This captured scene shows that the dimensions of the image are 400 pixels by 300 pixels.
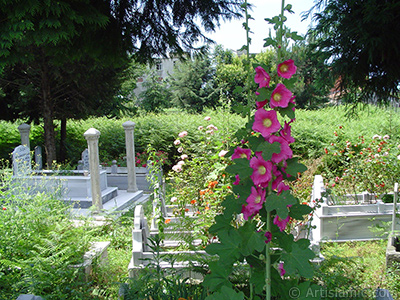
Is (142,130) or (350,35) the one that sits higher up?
(350,35)

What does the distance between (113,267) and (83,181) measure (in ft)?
10.2

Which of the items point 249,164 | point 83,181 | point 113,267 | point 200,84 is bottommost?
point 113,267

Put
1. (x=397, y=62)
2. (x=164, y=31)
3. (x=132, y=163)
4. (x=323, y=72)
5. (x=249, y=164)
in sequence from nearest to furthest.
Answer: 1. (x=249, y=164)
2. (x=397, y=62)
3. (x=323, y=72)
4. (x=164, y=31)
5. (x=132, y=163)

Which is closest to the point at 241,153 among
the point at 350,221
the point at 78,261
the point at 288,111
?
the point at 288,111

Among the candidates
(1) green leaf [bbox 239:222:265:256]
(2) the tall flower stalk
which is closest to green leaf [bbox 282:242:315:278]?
(2) the tall flower stalk

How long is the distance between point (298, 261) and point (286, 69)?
0.67 m

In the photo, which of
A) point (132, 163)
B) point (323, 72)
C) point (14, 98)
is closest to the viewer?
point (323, 72)

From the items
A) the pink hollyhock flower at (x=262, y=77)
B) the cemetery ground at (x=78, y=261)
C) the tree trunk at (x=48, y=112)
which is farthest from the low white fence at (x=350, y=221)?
the tree trunk at (x=48, y=112)

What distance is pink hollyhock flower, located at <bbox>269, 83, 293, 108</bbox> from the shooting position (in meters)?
1.21

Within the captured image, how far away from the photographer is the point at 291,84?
1229mm

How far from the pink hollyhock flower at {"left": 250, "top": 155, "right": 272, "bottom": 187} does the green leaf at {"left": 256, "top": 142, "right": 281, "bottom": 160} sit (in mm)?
58

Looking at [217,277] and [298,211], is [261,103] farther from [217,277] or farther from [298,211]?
[217,277]

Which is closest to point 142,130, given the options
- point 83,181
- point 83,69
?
point 83,69

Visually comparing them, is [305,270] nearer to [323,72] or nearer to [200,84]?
[323,72]
